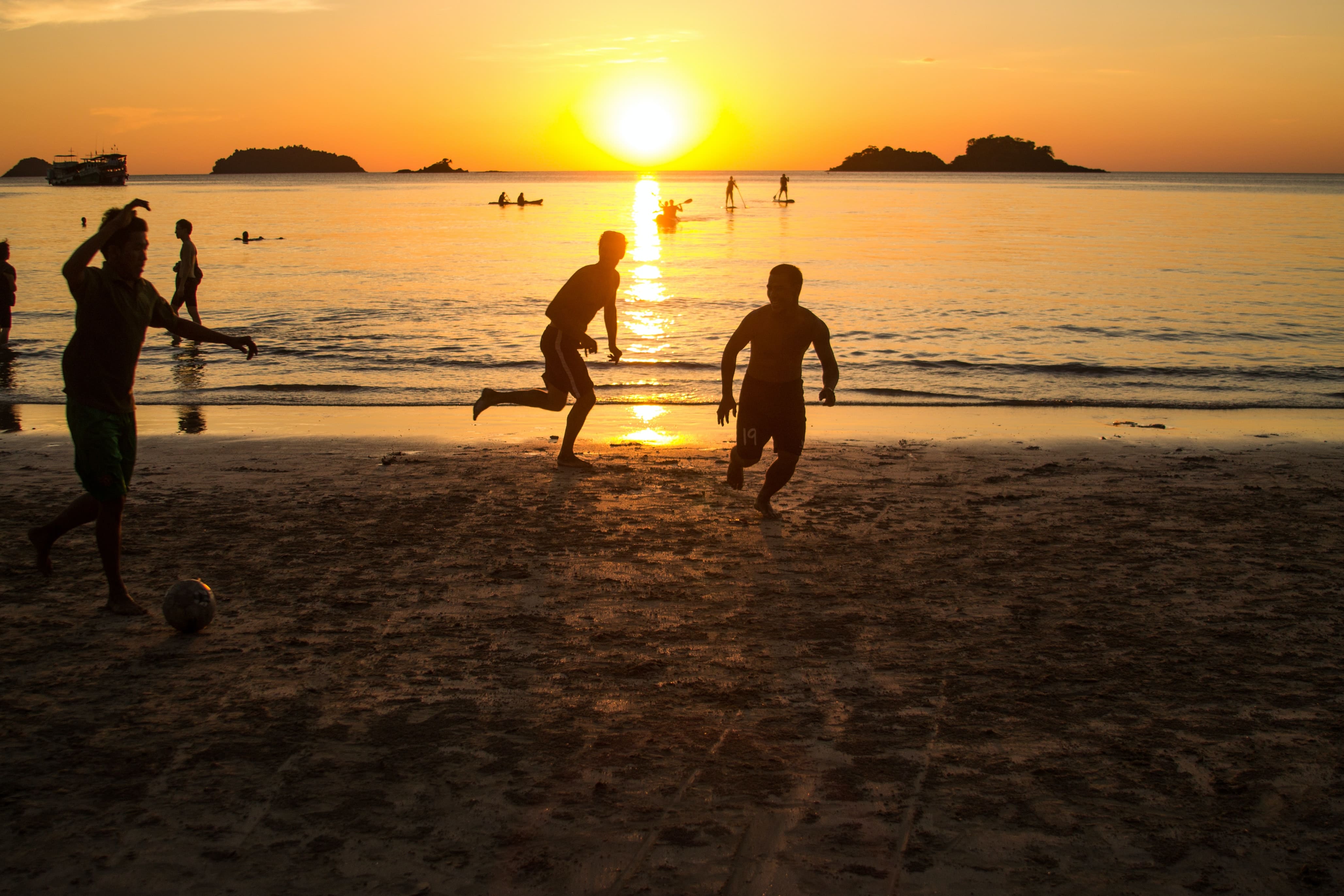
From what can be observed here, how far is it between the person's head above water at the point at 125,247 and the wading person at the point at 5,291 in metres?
12.0

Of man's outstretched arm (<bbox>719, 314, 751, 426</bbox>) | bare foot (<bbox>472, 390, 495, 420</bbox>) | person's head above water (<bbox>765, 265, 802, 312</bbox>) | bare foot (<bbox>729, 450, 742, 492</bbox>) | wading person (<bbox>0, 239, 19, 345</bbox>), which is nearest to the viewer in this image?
person's head above water (<bbox>765, 265, 802, 312</bbox>)

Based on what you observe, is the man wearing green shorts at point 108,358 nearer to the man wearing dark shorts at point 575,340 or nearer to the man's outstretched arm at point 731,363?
the man's outstretched arm at point 731,363

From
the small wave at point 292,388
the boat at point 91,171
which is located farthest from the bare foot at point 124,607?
the boat at point 91,171

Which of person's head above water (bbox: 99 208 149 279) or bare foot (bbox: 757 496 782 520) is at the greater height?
person's head above water (bbox: 99 208 149 279)

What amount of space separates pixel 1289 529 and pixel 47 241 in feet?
137

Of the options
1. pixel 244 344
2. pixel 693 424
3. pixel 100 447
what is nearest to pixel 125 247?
pixel 244 344

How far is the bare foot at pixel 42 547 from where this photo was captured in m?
5.09

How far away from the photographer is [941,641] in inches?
181

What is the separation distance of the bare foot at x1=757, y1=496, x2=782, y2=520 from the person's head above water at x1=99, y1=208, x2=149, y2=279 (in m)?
3.94

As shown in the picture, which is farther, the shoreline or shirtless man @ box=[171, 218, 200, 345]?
shirtless man @ box=[171, 218, 200, 345]

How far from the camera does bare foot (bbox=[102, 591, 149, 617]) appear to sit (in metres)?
4.78

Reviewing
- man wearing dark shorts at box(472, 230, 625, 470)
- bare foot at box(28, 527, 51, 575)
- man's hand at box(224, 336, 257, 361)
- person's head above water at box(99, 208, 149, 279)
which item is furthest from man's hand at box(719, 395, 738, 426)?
bare foot at box(28, 527, 51, 575)

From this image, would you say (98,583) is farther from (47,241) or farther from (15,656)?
(47,241)

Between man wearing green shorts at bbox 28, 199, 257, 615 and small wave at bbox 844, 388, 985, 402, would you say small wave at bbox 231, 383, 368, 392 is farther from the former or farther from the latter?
man wearing green shorts at bbox 28, 199, 257, 615
